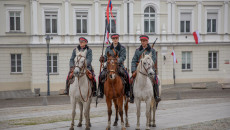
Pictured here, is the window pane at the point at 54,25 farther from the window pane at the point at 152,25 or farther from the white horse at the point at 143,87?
the white horse at the point at 143,87

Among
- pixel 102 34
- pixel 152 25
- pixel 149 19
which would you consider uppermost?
pixel 149 19

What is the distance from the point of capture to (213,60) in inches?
1363

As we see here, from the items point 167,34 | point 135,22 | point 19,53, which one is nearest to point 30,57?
point 19,53

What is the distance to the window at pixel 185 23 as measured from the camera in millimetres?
34125

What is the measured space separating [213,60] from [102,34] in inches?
501

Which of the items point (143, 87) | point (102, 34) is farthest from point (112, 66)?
point (102, 34)

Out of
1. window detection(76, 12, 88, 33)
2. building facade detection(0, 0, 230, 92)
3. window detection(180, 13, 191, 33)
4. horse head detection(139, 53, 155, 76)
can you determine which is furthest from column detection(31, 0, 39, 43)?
horse head detection(139, 53, 155, 76)

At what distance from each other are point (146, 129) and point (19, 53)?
2396 cm

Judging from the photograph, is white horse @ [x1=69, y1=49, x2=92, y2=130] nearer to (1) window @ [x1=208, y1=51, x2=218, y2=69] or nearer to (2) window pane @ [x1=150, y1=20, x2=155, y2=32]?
(2) window pane @ [x1=150, y1=20, x2=155, y2=32]

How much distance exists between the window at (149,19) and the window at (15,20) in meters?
13.2

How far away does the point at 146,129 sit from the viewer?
10984mm

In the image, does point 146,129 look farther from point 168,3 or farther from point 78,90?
point 168,3

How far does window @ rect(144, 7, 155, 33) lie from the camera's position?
1310 inches

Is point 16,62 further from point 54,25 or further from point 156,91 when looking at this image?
point 156,91
